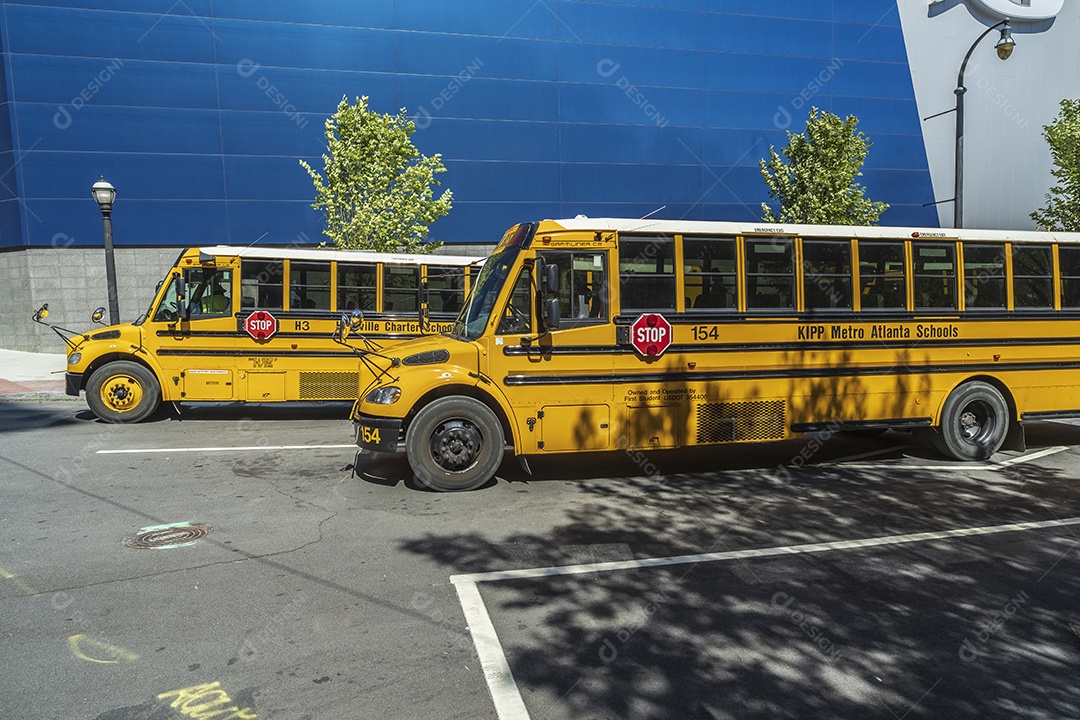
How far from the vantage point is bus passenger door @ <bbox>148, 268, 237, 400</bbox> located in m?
11.8

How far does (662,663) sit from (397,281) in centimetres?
982

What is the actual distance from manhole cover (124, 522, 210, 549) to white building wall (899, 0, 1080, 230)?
28329mm

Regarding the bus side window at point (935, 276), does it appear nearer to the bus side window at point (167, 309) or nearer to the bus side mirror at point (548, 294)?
the bus side mirror at point (548, 294)

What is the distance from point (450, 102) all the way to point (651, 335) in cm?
1773

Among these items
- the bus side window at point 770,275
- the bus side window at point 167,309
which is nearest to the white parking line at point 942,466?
the bus side window at point 770,275

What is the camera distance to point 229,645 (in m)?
4.27

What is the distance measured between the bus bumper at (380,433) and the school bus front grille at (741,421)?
11.4 ft

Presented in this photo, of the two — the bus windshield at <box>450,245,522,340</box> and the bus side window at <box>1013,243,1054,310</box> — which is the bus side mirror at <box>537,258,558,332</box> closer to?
the bus windshield at <box>450,245,522,340</box>

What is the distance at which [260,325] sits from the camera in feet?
38.9

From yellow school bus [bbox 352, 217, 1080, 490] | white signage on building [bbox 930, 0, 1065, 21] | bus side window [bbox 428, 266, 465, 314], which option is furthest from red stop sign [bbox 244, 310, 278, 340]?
white signage on building [bbox 930, 0, 1065, 21]

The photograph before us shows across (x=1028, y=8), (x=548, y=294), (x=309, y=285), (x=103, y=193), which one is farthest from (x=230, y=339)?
(x=1028, y=8)

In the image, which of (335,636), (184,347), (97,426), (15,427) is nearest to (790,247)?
(335,636)

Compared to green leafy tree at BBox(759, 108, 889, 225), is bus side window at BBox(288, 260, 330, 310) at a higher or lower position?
lower

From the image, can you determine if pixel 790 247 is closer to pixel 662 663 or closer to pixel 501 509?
pixel 501 509
